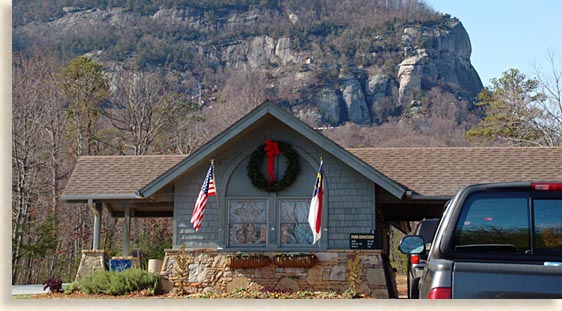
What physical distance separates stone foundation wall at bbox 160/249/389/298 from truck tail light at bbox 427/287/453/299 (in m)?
12.7

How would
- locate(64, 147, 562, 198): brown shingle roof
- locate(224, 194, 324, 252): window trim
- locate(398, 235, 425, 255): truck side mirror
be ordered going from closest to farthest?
locate(398, 235, 425, 255): truck side mirror
locate(224, 194, 324, 252): window trim
locate(64, 147, 562, 198): brown shingle roof

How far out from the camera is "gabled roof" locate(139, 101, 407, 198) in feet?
56.7

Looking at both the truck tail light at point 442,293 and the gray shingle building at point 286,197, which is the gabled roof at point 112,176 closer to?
the gray shingle building at point 286,197

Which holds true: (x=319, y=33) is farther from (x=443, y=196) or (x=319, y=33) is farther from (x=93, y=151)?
(x=443, y=196)

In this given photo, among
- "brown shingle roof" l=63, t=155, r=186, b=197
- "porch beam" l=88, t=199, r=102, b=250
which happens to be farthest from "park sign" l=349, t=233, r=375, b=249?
"porch beam" l=88, t=199, r=102, b=250

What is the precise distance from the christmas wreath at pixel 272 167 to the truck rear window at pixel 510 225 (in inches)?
506

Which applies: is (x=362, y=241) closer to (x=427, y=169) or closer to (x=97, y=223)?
(x=427, y=169)

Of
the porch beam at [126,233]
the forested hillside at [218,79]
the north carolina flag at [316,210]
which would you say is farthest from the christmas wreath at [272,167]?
the forested hillside at [218,79]

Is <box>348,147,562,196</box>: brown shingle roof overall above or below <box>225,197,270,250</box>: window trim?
above

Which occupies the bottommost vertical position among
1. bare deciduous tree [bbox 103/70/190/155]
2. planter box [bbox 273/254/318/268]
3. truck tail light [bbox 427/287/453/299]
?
planter box [bbox 273/254/318/268]

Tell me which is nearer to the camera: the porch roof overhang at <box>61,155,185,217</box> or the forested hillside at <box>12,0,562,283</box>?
the porch roof overhang at <box>61,155,185,217</box>

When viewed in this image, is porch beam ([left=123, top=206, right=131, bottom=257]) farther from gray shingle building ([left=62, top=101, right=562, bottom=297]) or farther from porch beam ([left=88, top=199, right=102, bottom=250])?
porch beam ([left=88, top=199, right=102, bottom=250])

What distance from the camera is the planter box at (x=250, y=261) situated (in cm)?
1742

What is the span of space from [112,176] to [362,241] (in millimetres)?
6459
